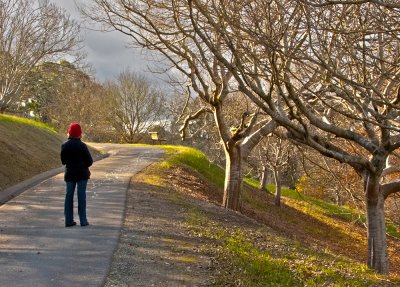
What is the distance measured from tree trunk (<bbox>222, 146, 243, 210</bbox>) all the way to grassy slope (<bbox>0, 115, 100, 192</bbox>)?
6.39 m

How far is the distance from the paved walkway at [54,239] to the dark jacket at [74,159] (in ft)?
3.22

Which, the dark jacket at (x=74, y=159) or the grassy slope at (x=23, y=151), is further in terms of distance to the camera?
the grassy slope at (x=23, y=151)

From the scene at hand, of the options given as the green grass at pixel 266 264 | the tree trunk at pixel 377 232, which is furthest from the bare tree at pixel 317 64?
the green grass at pixel 266 264

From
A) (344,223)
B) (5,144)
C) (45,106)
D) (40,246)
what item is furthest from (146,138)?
(40,246)

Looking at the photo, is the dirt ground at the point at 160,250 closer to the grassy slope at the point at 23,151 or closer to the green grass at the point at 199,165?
the grassy slope at the point at 23,151

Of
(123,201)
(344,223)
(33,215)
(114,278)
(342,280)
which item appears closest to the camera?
(114,278)

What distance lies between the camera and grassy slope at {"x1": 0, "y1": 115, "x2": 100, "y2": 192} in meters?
14.3

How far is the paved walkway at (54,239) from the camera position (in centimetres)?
594

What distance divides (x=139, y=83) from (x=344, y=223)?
27.9 m

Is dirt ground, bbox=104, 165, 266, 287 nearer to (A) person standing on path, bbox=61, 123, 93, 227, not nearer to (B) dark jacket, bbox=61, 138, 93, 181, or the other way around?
(A) person standing on path, bbox=61, 123, 93, 227

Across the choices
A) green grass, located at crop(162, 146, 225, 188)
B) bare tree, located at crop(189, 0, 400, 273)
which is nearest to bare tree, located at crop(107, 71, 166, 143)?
green grass, located at crop(162, 146, 225, 188)

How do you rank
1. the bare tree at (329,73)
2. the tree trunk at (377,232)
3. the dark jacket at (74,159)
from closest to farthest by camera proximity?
the bare tree at (329,73)
the dark jacket at (74,159)
the tree trunk at (377,232)

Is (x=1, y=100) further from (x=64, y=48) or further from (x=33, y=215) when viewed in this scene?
(x=33, y=215)

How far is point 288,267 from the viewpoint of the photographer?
7.32m
